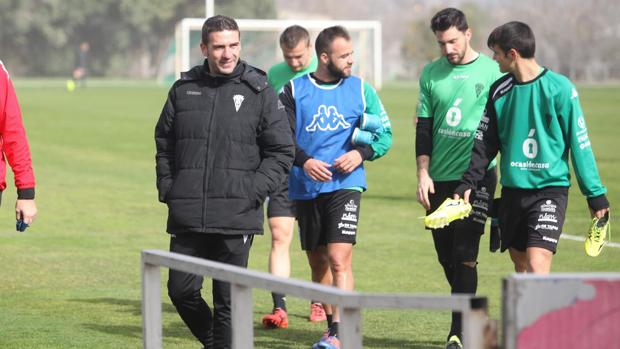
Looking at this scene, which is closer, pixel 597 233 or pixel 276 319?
pixel 597 233

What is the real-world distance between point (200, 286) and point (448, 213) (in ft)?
4.60

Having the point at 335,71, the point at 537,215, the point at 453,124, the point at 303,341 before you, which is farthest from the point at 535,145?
the point at 303,341

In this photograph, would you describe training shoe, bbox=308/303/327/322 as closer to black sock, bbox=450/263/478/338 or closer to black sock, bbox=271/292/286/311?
black sock, bbox=271/292/286/311

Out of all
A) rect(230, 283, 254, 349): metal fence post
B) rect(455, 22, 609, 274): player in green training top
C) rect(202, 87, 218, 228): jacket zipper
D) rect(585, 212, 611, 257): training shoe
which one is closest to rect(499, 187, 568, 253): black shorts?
rect(455, 22, 609, 274): player in green training top

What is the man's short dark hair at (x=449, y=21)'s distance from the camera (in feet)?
26.3

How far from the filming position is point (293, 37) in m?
9.49

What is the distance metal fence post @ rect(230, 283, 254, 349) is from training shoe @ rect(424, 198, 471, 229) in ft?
8.26

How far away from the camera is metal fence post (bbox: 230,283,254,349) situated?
4695 mm

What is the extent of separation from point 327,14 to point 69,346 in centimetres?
15475

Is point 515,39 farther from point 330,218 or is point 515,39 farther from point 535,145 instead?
point 330,218

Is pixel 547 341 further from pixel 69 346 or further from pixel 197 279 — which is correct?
pixel 69 346

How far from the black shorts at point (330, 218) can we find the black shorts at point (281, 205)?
0.67 m

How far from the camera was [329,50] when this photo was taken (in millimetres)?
8289

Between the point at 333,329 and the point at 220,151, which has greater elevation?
the point at 220,151
